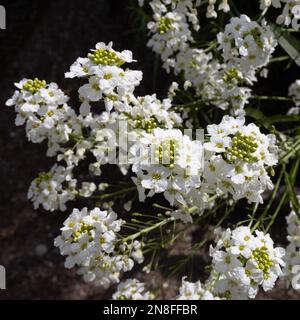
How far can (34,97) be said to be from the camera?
2557mm

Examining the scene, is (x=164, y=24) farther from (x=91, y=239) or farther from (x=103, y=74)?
(x=91, y=239)

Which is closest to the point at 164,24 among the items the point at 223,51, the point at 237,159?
the point at 223,51

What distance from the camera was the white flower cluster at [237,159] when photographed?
2.07 m

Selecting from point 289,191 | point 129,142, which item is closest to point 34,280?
point 129,142

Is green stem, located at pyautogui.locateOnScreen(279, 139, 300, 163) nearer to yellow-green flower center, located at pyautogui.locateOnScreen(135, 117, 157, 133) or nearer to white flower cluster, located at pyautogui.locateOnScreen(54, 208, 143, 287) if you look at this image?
yellow-green flower center, located at pyautogui.locateOnScreen(135, 117, 157, 133)

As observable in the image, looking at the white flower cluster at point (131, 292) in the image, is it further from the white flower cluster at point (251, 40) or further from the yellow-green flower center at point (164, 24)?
the yellow-green flower center at point (164, 24)

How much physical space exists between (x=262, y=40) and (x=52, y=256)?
106 inches

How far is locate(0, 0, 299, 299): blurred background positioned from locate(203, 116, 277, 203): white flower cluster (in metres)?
2.00

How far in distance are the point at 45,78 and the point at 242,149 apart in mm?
3934

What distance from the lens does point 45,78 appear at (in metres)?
5.60

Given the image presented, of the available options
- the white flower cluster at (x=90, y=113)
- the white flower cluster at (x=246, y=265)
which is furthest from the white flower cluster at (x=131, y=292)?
the white flower cluster at (x=246, y=265)

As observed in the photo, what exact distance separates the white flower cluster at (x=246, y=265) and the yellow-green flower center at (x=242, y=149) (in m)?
0.35

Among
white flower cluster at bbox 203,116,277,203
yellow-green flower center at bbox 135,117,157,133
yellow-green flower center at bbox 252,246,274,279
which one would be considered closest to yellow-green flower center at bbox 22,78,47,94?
yellow-green flower center at bbox 135,117,157,133
